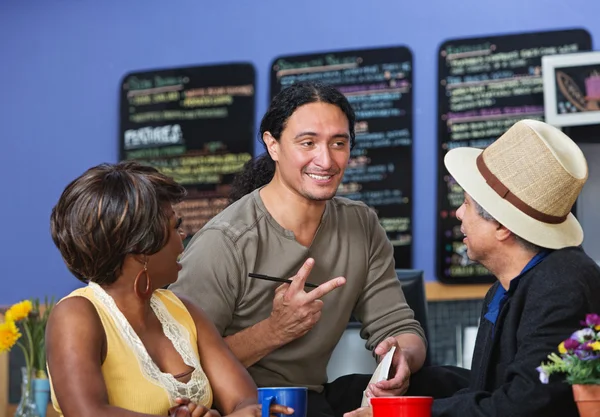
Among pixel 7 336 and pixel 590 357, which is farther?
pixel 7 336

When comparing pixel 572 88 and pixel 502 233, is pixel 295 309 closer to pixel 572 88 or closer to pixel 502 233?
pixel 502 233

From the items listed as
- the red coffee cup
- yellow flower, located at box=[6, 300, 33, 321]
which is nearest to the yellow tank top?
the red coffee cup

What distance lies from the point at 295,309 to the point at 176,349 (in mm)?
533

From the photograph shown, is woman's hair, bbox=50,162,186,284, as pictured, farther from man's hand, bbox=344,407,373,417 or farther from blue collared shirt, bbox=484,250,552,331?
blue collared shirt, bbox=484,250,552,331

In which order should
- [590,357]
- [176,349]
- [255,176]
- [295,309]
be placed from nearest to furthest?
[590,357] < [176,349] < [295,309] < [255,176]

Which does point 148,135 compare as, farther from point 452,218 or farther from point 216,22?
point 452,218

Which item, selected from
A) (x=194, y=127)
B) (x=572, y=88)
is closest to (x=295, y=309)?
(x=572, y=88)

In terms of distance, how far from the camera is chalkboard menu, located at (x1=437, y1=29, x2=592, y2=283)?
4.33m

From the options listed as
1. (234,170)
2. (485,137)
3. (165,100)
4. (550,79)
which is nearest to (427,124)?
(485,137)

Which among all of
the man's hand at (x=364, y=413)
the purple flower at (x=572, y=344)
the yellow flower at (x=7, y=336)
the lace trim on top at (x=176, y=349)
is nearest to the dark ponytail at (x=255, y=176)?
the yellow flower at (x=7, y=336)

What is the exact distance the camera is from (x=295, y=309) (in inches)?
101

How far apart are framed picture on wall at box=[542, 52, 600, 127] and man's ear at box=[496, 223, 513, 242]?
78.3 inches

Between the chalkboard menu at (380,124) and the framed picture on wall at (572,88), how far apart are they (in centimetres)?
66

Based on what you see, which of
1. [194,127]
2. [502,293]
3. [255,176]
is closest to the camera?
[502,293]
